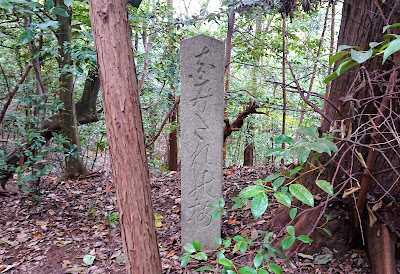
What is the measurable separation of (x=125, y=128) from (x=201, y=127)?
1.26 meters

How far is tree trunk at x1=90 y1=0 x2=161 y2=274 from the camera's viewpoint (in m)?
1.54

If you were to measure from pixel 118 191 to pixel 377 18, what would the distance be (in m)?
2.16

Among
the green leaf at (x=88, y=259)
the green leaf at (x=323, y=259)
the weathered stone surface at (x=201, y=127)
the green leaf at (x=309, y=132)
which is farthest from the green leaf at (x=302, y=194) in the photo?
the green leaf at (x=88, y=259)

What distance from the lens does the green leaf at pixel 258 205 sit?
84 cm

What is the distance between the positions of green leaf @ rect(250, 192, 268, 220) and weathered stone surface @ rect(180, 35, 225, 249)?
1.90 m

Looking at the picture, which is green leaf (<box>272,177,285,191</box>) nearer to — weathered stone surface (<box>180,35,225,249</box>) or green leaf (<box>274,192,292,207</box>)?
green leaf (<box>274,192,292,207</box>)

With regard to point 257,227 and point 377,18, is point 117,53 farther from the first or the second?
point 257,227

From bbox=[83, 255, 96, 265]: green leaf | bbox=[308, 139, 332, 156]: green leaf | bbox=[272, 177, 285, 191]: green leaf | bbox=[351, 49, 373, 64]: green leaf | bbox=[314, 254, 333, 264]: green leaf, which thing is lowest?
bbox=[83, 255, 96, 265]: green leaf

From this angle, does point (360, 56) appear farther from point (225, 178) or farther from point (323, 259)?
point (225, 178)

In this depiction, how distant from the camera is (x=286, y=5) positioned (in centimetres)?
306

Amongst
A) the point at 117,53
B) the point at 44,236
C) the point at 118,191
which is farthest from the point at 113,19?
the point at 44,236

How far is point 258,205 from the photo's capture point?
0.85 m

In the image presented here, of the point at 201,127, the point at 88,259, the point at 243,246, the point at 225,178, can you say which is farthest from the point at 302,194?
the point at 225,178

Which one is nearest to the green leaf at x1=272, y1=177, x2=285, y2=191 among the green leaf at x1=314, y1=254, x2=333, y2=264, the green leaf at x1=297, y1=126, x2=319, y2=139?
the green leaf at x1=297, y1=126, x2=319, y2=139
